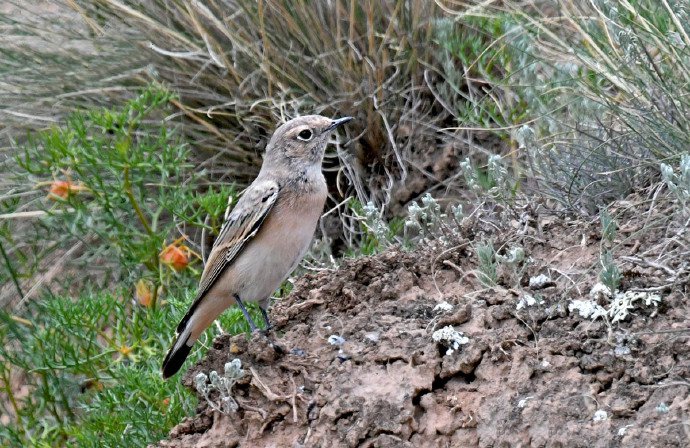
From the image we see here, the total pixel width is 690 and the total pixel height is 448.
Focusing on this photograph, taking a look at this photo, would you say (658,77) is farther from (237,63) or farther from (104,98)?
(104,98)

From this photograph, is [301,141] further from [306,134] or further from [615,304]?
[615,304]

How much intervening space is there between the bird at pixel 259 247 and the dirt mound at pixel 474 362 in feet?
1.53

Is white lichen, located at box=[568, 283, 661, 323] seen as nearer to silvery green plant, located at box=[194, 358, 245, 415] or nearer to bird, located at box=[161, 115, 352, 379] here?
silvery green plant, located at box=[194, 358, 245, 415]

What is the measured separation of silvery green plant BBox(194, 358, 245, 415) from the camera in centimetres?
396

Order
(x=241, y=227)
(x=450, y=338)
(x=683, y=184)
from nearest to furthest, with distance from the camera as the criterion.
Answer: (x=683, y=184), (x=450, y=338), (x=241, y=227)

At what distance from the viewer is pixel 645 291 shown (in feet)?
12.4

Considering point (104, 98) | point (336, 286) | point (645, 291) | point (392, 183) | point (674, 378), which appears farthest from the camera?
point (104, 98)

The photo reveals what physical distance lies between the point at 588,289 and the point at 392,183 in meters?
2.93

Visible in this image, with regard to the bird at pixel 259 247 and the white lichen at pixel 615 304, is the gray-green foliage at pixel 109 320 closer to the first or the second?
the bird at pixel 259 247

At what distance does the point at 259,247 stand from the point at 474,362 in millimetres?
1550

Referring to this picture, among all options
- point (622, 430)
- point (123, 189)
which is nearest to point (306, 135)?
point (123, 189)

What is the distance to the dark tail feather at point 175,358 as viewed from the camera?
4949mm

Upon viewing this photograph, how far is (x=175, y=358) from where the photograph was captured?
16.3 feet

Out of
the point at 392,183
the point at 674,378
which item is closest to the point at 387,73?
the point at 392,183
